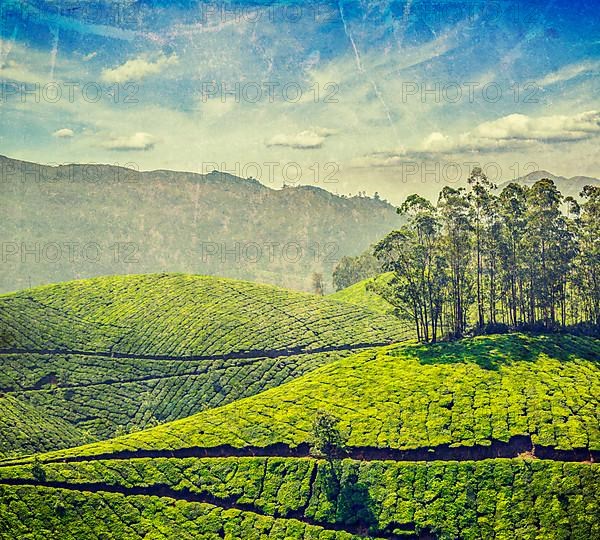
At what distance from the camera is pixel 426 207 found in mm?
104562

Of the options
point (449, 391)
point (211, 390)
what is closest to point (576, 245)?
point (449, 391)

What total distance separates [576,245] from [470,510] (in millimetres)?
53052

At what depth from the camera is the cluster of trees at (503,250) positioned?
102688mm

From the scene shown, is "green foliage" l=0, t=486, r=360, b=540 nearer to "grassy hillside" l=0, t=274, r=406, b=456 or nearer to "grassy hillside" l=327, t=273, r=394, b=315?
"grassy hillside" l=0, t=274, r=406, b=456

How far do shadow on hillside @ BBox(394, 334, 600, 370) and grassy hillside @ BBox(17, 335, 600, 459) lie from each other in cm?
14

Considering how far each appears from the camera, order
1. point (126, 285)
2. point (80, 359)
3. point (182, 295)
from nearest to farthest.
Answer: point (80, 359)
point (182, 295)
point (126, 285)

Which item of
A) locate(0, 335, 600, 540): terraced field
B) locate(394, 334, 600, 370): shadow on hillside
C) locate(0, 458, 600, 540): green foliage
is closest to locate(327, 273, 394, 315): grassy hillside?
locate(394, 334, 600, 370): shadow on hillside

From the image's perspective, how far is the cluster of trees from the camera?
103 meters

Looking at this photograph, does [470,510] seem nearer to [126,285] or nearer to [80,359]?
[80,359]

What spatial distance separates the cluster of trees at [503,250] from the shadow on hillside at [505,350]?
4893mm

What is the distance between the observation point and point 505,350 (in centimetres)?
9256

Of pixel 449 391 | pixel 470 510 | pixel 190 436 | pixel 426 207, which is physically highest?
pixel 426 207

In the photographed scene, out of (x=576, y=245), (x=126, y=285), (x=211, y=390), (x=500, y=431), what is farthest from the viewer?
(x=126, y=285)

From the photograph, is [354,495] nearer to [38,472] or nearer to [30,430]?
[38,472]
